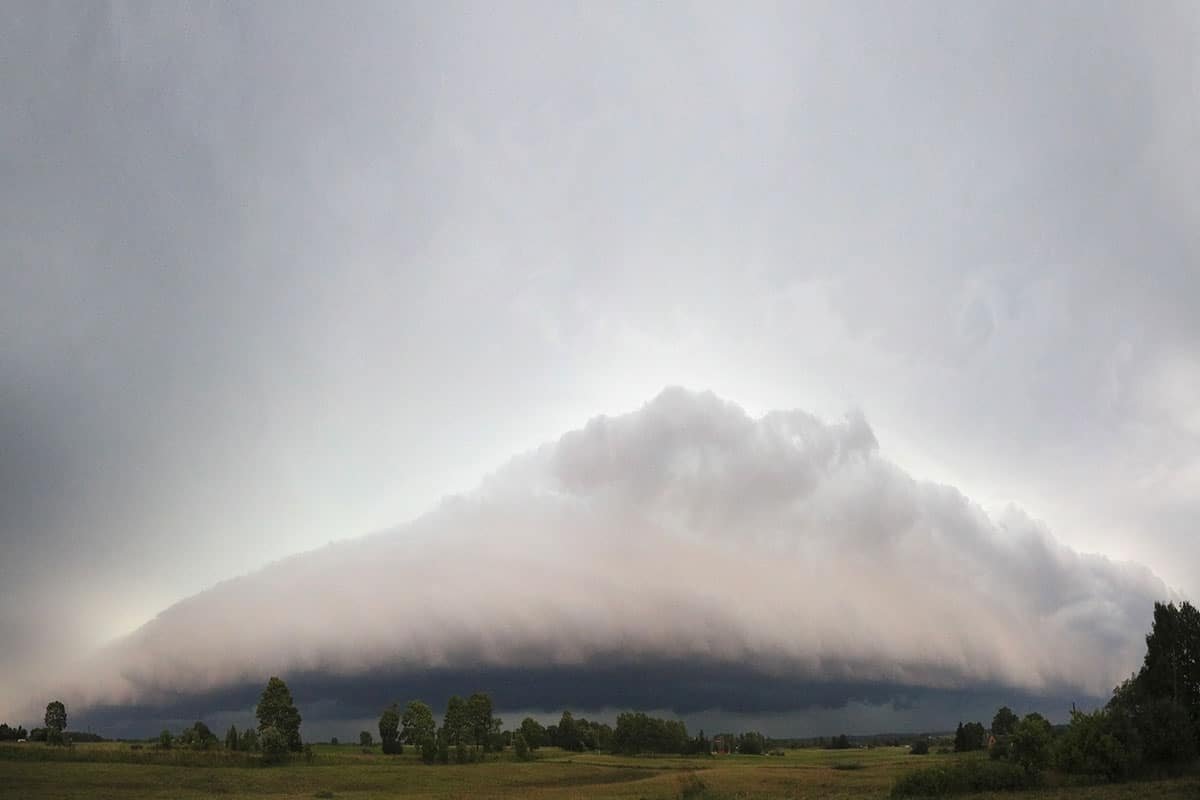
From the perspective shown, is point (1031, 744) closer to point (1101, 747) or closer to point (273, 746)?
point (1101, 747)

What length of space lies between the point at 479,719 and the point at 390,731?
21029 mm

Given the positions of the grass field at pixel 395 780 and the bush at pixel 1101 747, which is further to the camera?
the bush at pixel 1101 747

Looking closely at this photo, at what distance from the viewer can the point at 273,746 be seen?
138750 millimetres

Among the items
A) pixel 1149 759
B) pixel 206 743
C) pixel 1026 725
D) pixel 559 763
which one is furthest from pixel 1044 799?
pixel 206 743

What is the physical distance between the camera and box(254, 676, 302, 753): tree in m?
146

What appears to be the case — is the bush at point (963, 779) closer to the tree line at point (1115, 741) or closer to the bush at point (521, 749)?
the tree line at point (1115, 741)

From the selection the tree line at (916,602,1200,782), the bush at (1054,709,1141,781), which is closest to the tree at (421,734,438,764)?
the tree line at (916,602,1200,782)

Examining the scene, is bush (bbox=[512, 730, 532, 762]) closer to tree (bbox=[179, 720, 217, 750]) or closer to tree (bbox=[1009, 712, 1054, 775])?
tree (bbox=[179, 720, 217, 750])

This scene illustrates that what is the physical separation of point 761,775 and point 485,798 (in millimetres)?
50158

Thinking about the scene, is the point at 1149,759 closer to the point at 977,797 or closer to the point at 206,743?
the point at 977,797

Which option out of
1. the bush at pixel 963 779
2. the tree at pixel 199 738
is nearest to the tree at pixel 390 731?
the tree at pixel 199 738

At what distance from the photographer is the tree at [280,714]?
479 ft

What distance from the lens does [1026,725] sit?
10538 centimetres

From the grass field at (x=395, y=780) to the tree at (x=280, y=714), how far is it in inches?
286
